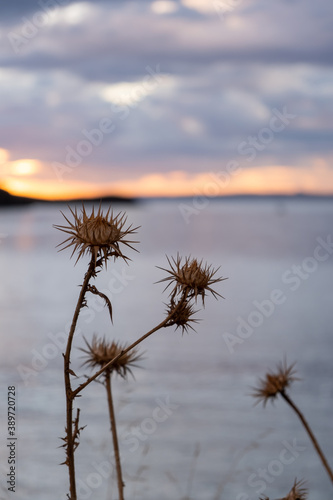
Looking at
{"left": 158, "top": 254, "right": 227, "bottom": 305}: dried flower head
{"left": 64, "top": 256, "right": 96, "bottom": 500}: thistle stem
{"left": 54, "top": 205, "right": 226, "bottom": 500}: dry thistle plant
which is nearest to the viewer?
{"left": 64, "top": 256, "right": 96, "bottom": 500}: thistle stem

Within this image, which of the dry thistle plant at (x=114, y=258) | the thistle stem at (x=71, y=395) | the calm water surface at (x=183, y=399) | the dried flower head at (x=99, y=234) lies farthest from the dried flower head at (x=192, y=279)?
the calm water surface at (x=183, y=399)

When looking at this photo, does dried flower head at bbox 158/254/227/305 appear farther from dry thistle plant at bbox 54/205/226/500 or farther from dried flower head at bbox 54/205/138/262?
dried flower head at bbox 54/205/138/262

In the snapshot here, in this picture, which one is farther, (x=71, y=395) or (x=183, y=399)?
(x=183, y=399)

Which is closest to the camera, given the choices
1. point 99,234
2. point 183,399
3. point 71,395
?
point 71,395

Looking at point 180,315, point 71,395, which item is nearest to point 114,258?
point 180,315

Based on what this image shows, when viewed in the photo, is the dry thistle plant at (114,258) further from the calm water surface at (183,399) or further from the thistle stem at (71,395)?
the calm water surface at (183,399)

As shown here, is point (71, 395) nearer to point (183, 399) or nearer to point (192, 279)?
point (192, 279)

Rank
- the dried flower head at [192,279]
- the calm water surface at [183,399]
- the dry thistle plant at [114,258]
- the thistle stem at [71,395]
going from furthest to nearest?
the calm water surface at [183,399] → the dried flower head at [192,279] → the dry thistle plant at [114,258] → the thistle stem at [71,395]

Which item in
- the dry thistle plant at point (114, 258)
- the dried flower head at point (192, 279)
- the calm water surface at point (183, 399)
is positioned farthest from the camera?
the calm water surface at point (183, 399)

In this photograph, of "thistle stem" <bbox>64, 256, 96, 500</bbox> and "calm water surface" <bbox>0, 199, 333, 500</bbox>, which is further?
"calm water surface" <bbox>0, 199, 333, 500</bbox>

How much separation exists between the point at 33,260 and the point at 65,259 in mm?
2092

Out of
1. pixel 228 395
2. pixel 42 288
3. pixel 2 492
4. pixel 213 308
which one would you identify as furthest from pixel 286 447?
pixel 42 288

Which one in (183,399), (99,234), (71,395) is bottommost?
(71,395)

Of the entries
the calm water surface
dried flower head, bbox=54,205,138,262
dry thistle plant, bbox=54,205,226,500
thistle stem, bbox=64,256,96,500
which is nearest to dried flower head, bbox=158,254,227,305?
→ dry thistle plant, bbox=54,205,226,500
